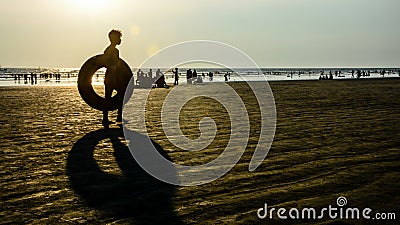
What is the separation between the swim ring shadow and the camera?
13.7 m

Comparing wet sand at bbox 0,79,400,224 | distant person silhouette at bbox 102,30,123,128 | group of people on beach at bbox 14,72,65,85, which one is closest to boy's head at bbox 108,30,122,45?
distant person silhouette at bbox 102,30,123,128

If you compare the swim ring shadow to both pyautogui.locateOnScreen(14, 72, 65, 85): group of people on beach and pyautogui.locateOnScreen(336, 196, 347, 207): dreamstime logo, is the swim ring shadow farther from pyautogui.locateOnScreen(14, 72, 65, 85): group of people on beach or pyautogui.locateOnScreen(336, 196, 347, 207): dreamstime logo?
pyautogui.locateOnScreen(14, 72, 65, 85): group of people on beach

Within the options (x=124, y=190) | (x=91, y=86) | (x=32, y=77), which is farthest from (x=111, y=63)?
(x=32, y=77)

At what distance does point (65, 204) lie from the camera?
5664mm

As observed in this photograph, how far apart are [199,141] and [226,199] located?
451 cm

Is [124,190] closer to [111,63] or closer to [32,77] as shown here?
[111,63]
